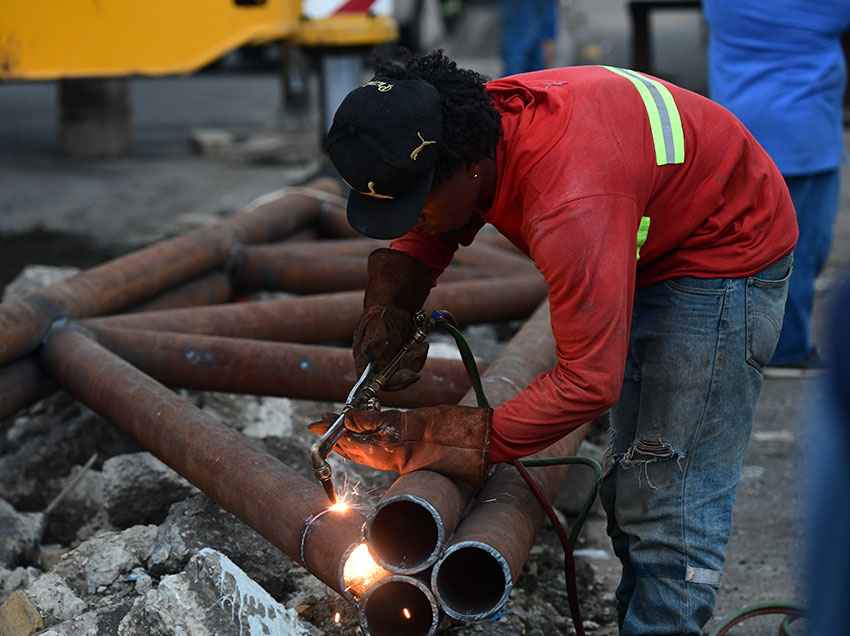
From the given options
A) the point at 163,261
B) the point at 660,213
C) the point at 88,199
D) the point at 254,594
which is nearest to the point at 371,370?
the point at 254,594

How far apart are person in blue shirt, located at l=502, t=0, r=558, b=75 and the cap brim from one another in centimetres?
669

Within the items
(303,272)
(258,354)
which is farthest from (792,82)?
(258,354)

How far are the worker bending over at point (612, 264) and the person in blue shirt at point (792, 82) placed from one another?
210 cm

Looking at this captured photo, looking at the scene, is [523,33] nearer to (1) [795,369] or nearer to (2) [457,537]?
(1) [795,369]

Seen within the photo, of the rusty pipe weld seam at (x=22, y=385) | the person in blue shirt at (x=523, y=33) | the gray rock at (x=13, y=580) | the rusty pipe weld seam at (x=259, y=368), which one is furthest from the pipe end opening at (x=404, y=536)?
the person in blue shirt at (x=523, y=33)

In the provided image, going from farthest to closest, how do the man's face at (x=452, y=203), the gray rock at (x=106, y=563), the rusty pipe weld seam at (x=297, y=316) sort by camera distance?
1. the rusty pipe weld seam at (x=297, y=316)
2. the gray rock at (x=106, y=563)
3. the man's face at (x=452, y=203)

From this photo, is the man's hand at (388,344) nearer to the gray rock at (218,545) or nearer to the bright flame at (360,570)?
the bright flame at (360,570)

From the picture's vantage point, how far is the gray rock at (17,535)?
3.44 m

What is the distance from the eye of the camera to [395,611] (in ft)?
8.73

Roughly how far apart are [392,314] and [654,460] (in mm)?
707

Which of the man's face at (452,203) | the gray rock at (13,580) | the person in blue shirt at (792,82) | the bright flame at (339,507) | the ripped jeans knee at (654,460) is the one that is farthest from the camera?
the person in blue shirt at (792,82)

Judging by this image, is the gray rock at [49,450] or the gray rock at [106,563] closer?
the gray rock at [106,563]

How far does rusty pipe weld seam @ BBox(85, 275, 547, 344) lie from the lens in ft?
14.3

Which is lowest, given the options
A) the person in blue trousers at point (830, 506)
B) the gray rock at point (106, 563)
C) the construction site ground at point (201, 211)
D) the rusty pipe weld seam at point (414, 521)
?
the construction site ground at point (201, 211)
